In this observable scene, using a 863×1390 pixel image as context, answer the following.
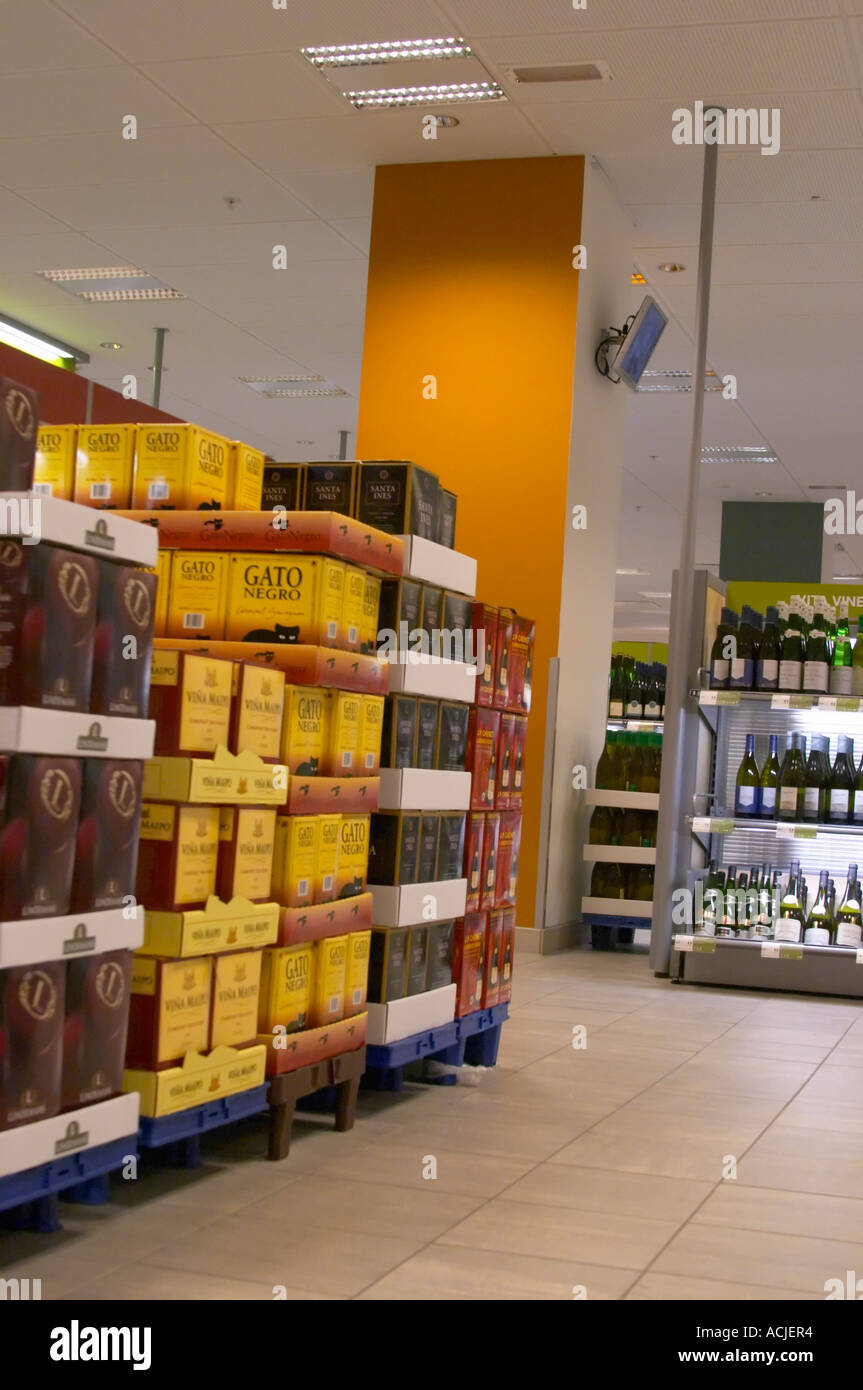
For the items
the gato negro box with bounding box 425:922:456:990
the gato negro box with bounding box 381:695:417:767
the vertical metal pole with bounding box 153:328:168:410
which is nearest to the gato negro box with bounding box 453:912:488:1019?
the gato negro box with bounding box 425:922:456:990

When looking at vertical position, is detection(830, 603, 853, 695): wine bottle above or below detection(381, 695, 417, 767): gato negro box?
above

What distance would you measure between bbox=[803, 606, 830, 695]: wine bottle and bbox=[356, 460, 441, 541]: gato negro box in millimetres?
3428

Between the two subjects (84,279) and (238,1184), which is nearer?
(238,1184)

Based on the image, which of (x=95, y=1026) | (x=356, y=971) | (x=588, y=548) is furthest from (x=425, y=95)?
(x=95, y=1026)

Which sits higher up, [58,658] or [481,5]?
[481,5]

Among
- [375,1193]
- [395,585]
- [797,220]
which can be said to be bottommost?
[375,1193]

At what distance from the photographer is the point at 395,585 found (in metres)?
4.03

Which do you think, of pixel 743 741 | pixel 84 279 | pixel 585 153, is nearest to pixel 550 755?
pixel 743 741

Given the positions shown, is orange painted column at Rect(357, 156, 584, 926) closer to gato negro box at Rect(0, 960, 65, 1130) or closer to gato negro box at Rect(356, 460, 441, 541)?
gato negro box at Rect(356, 460, 441, 541)

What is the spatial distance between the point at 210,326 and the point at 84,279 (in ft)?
3.72

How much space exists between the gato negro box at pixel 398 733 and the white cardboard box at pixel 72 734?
3.85ft

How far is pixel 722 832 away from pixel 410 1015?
3.43 metres

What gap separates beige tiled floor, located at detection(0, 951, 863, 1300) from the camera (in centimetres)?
264

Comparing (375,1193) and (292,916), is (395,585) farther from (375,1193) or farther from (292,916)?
(375,1193)
